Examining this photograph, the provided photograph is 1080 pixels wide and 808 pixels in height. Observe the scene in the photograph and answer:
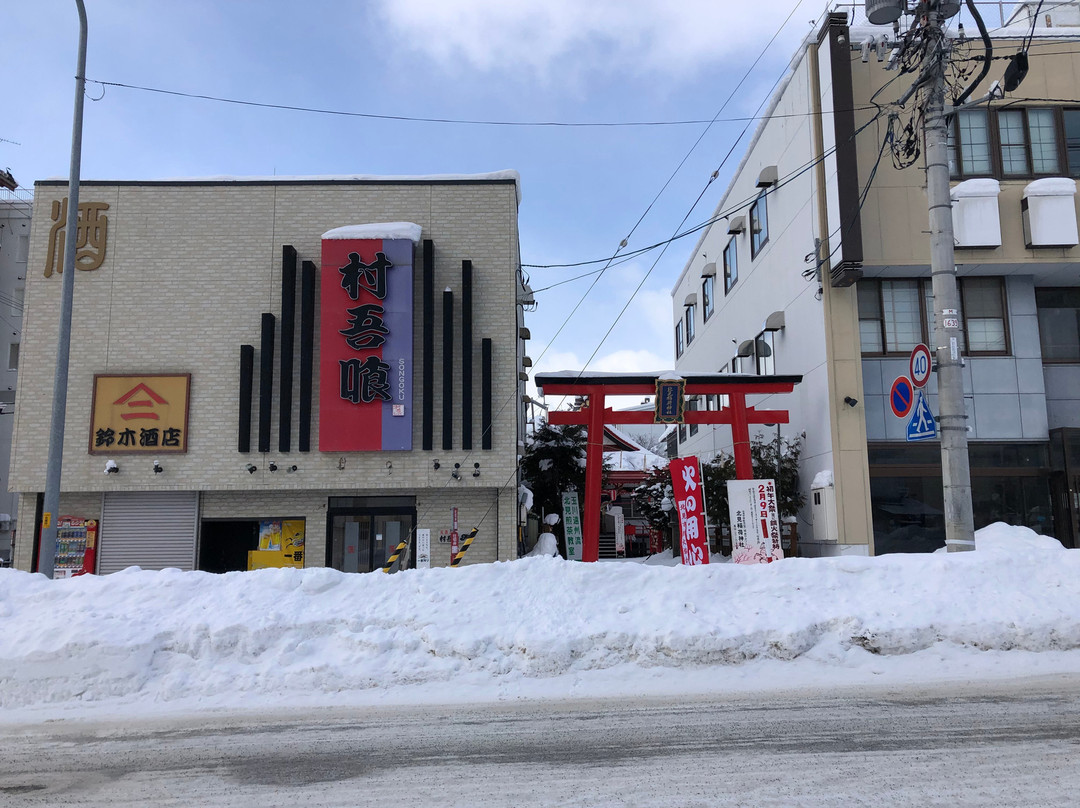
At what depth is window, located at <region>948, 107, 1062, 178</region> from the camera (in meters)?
18.2

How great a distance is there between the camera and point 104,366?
56.9 ft

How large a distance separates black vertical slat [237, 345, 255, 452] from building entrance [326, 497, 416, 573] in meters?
2.18

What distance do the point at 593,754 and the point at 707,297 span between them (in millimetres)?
26799

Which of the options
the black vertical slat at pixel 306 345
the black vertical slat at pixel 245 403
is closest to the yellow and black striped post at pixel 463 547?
the black vertical slat at pixel 306 345

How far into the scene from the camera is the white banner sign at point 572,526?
21234mm

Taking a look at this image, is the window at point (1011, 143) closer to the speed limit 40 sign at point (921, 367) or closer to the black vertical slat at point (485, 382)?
the speed limit 40 sign at point (921, 367)

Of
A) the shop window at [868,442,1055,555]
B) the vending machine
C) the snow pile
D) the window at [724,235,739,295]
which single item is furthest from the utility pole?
the vending machine

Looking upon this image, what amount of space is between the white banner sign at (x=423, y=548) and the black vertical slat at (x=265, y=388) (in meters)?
3.69

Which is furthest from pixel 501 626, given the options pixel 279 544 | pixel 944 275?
pixel 279 544

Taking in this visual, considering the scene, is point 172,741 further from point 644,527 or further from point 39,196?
point 644,527

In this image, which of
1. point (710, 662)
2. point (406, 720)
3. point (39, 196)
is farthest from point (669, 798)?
point (39, 196)

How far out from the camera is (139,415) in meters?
17.2

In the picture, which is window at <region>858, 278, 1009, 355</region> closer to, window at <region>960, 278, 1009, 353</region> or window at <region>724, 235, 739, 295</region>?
window at <region>960, 278, 1009, 353</region>

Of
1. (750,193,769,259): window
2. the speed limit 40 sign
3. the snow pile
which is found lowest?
the snow pile
